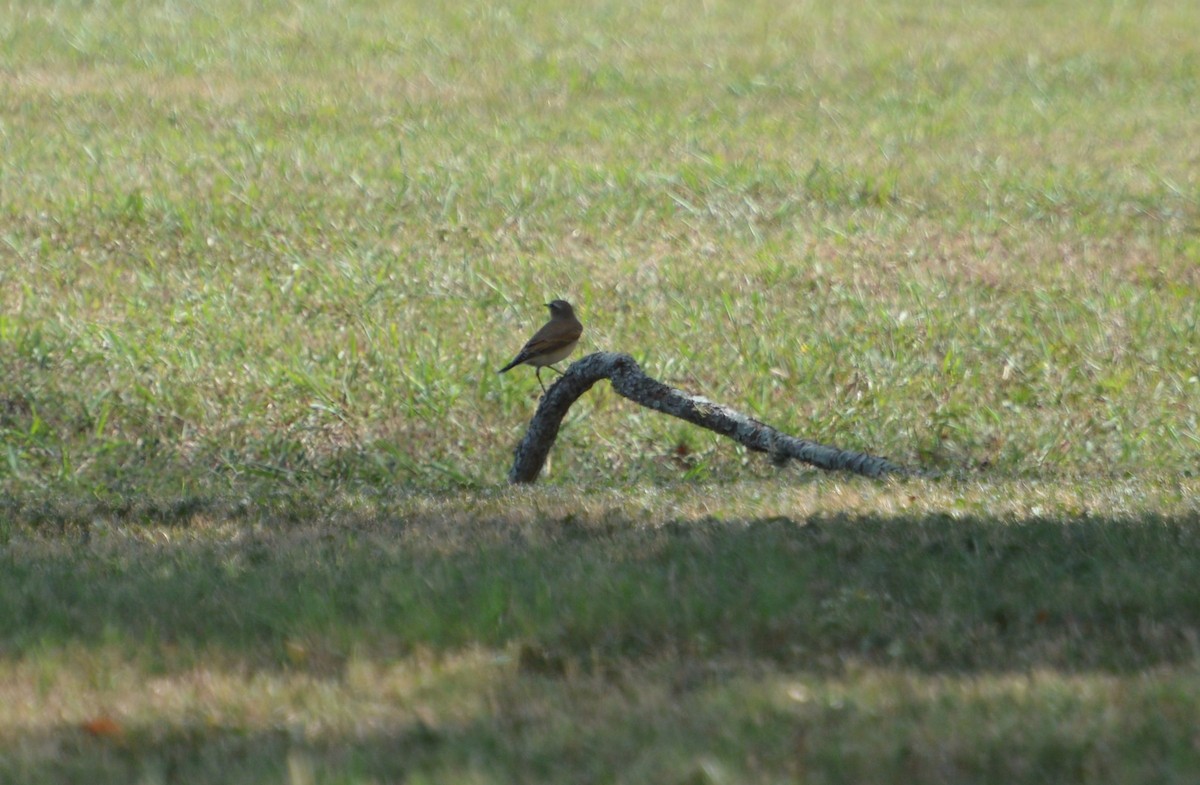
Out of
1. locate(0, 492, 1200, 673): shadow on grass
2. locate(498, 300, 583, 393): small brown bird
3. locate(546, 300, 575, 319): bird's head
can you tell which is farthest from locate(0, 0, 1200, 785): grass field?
locate(546, 300, 575, 319): bird's head

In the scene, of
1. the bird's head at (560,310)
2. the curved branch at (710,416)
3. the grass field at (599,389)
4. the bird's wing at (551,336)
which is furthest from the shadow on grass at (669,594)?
the bird's head at (560,310)

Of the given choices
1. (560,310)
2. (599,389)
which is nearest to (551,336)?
(560,310)

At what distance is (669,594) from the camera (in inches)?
215

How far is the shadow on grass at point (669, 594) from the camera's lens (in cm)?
502

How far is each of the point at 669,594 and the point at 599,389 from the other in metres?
6.09

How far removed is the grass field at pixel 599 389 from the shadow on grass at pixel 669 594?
25mm

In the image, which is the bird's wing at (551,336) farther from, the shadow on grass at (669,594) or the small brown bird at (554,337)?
the shadow on grass at (669,594)

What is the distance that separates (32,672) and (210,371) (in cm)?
654

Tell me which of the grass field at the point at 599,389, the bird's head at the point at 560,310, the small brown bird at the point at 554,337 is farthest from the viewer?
the bird's head at the point at 560,310

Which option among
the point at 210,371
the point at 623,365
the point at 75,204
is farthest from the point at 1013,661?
the point at 75,204

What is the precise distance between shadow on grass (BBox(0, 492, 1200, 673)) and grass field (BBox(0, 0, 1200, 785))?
2cm

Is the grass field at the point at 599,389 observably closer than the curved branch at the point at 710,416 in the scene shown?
Yes

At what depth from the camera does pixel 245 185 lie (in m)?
14.9

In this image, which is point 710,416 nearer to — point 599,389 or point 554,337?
point 554,337
